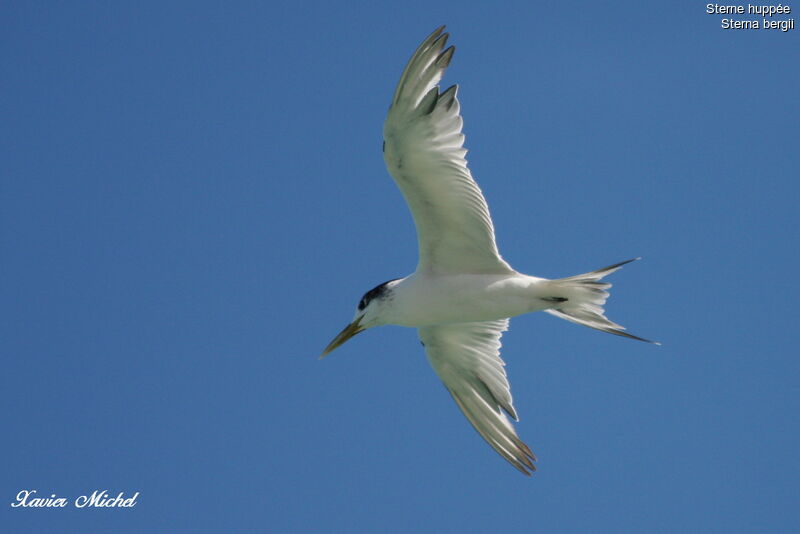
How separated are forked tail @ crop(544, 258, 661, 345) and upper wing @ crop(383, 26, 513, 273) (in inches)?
18.5

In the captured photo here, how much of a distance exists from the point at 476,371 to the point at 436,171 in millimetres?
2253

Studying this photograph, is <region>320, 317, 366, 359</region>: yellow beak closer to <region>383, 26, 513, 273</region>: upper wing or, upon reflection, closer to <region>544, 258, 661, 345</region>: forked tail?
<region>383, 26, 513, 273</region>: upper wing

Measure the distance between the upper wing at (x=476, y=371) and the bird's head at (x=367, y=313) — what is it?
0.86 m

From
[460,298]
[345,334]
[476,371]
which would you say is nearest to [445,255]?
[460,298]

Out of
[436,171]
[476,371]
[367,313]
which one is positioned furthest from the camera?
[476,371]

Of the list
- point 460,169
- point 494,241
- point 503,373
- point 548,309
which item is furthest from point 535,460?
point 460,169

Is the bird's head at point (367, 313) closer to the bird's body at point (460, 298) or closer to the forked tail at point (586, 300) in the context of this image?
the bird's body at point (460, 298)

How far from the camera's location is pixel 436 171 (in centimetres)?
729

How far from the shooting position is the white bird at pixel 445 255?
7.08 metres

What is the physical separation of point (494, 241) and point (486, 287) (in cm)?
35

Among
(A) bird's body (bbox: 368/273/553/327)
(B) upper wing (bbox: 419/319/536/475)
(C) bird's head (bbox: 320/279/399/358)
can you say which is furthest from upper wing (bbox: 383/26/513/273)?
(B) upper wing (bbox: 419/319/536/475)

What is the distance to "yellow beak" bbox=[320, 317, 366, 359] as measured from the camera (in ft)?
26.3

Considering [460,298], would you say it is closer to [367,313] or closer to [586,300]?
[367,313]

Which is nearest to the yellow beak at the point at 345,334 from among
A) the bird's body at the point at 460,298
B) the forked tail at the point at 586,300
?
the bird's body at the point at 460,298
